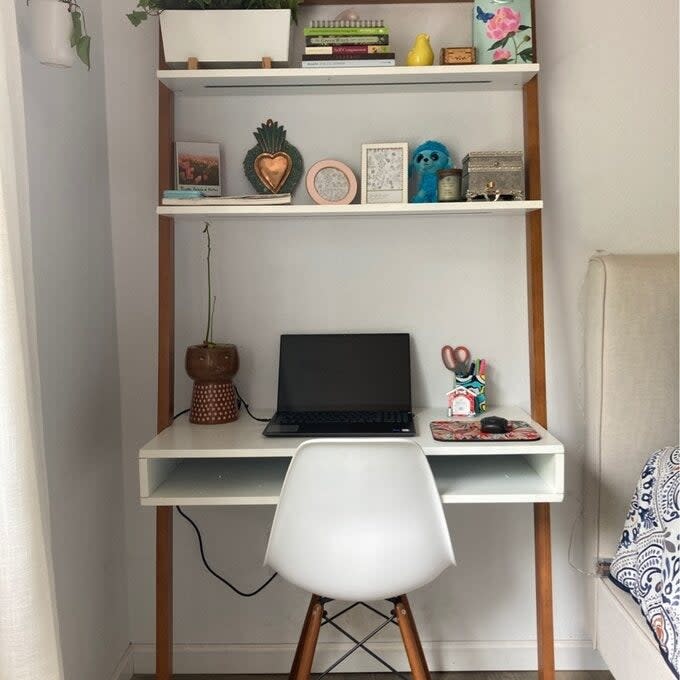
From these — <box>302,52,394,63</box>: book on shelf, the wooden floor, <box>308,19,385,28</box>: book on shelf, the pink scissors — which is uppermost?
<box>308,19,385,28</box>: book on shelf

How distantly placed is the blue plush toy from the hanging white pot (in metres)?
0.94

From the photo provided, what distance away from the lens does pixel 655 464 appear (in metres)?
1.93

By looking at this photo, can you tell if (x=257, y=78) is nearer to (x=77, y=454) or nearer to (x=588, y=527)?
(x=77, y=454)

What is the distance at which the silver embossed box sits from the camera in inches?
81.5

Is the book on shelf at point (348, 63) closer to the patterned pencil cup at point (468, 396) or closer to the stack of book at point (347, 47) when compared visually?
the stack of book at point (347, 47)

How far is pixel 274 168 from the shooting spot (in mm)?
2209

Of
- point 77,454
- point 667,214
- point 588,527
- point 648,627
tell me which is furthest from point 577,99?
point 77,454

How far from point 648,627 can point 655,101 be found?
54.9 inches

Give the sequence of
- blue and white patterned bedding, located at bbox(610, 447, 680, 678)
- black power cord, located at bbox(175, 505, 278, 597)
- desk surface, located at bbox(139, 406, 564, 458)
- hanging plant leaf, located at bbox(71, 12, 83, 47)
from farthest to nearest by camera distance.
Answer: black power cord, located at bbox(175, 505, 278, 597)
desk surface, located at bbox(139, 406, 564, 458)
hanging plant leaf, located at bbox(71, 12, 83, 47)
blue and white patterned bedding, located at bbox(610, 447, 680, 678)

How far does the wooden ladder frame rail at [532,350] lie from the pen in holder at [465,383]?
15 cm

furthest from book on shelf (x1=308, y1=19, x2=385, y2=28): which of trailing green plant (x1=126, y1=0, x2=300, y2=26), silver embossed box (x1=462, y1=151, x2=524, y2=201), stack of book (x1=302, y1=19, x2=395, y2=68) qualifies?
silver embossed box (x1=462, y1=151, x2=524, y2=201)

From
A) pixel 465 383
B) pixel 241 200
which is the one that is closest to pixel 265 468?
pixel 465 383

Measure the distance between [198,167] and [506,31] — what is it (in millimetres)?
885

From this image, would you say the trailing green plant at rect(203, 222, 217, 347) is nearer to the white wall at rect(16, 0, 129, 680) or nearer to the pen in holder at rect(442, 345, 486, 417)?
the white wall at rect(16, 0, 129, 680)
